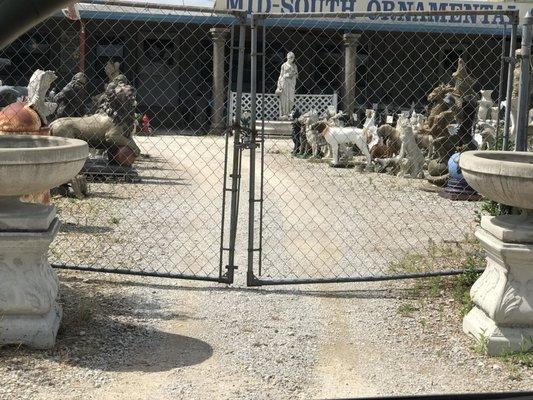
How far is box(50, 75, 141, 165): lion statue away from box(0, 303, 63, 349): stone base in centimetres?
747

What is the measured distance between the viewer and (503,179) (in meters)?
4.39

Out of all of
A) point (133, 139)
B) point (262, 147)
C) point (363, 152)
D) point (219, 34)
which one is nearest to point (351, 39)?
point (219, 34)

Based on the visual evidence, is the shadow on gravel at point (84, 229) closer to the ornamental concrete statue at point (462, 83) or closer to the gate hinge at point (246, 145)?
the gate hinge at point (246, 145)

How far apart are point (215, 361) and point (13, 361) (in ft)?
3.45

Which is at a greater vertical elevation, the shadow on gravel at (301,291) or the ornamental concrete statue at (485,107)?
the ornamental concrete statue at (485,107)

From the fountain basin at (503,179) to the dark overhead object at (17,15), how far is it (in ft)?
11.3

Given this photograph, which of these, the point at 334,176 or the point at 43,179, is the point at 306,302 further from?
the point at 334,176

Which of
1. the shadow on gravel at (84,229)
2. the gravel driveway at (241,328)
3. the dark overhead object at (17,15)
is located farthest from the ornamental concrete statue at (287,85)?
the dark overhead object at (17,15)

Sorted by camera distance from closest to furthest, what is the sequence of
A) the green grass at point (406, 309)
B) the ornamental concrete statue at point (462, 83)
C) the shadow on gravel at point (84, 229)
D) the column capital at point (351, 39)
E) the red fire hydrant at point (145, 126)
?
the green grass at point (406, 309) < the shadow on gravel at point (84, 229) < the ornamental concrete statue at point (462, 83) < the red fire hydrant at point (145, 126) < the column capital at point (351, 39)

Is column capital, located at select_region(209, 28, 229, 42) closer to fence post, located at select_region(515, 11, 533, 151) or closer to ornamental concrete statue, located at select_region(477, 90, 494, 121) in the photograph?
ornamental concrete statue, located at select_region(477, 90, 494, 121)

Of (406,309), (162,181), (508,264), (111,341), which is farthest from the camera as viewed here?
(162,181)

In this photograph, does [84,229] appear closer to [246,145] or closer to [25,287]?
[246,145]

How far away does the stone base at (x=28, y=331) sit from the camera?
427 cm

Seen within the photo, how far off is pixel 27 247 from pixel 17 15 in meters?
3.12
